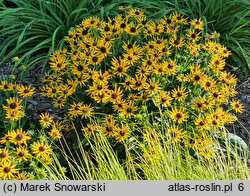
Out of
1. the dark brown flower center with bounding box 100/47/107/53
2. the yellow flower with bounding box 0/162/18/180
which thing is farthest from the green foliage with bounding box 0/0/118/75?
the yellow flower with bounding box 0/162/18/180

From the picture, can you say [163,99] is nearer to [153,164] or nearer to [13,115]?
[153,164]

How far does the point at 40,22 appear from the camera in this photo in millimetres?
4500

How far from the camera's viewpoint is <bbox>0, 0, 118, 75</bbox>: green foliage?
4285 mm

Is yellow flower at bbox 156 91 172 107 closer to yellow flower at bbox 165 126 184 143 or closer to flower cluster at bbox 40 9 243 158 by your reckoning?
flower cluster at bbox 40 9 243 158

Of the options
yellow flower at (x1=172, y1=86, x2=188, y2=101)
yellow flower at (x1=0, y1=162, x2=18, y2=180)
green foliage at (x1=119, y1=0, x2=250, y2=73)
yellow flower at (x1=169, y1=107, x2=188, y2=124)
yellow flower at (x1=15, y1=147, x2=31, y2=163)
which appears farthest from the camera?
green foliage at (x1=119, y1=0, x2=250, y2=73)

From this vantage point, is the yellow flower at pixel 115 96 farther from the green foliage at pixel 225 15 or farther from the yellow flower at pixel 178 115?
the green foliage at pixel 225 15

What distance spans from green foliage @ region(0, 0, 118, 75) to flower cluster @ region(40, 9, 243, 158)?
822 millimetres

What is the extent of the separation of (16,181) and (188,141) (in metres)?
1.07

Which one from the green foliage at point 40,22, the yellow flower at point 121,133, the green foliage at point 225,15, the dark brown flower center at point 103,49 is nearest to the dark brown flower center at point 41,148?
the yellow flower at point 121,133

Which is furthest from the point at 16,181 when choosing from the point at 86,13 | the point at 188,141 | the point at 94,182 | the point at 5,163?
the point at 86,13

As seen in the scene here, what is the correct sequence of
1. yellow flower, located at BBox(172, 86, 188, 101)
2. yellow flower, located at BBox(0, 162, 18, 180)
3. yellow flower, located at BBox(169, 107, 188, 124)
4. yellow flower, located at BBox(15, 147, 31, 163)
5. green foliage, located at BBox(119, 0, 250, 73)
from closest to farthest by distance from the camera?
1. yellow flower, located at BBox(0, 162, 18, 180)
2. yellow flower, located at BBox(15, 147, 31, 163)
3. yellow flower, located at BBox(169, 107, 188, 124)
4. yellow flower, located at BBox(172, 86, 188, 101)
5. green foliage, located at BBox(119, 0, 250, 73)

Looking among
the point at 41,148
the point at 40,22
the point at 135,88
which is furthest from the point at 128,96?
the point at 40,22

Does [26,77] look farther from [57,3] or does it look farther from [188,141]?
[188,141]

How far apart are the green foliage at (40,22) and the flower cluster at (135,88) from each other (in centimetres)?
82
